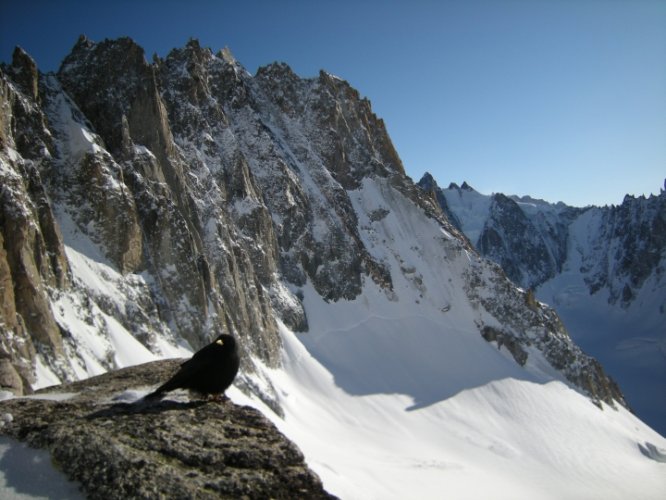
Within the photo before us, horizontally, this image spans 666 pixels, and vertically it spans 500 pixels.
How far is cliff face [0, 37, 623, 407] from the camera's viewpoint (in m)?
37.2

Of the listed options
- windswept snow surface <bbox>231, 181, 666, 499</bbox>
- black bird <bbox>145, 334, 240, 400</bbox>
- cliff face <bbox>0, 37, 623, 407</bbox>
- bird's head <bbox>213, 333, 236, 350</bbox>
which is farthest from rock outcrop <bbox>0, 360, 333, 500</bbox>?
windswept snow surface <bbox>231, 181, 666, 499</bbox>

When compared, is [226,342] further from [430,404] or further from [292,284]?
[292,284]

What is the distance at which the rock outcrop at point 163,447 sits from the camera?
15.7 feet

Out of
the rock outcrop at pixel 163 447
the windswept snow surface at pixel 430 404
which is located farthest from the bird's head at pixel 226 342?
the windswept snow surface at pixel 430 404

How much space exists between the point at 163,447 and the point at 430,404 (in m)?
74.5

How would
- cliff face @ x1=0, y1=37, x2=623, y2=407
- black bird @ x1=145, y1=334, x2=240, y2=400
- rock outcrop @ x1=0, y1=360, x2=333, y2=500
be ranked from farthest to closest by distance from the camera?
cliff face @ x1=0, y1=37, x2=623, y2=407 → black bird @ x1=145, y1=334, x2=240, y2=400 → rock outcrop @ x1=0, y1=360, x2=333, y2=500

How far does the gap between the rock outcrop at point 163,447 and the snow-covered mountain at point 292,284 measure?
22.1 m

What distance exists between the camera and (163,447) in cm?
537

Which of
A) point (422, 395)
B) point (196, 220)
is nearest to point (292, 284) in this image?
point (422, 395)

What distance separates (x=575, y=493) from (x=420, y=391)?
23507 mm

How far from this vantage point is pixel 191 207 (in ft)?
196

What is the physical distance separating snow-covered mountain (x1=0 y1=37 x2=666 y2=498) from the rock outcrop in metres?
22.1

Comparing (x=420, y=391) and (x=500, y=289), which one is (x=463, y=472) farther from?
(x=500, y=289)

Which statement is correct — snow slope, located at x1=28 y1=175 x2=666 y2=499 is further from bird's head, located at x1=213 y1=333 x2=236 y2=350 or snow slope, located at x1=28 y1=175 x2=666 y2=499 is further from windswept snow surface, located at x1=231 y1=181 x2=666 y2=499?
bird's head, located at x1=213 y1=333 x2=236 y2=350
